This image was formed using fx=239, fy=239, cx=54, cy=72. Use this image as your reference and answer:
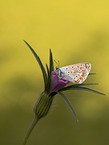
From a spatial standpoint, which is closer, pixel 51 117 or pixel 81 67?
pixel 81 67

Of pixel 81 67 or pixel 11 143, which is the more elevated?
pixel 81 67

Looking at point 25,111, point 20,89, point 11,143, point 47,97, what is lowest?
point 11,143

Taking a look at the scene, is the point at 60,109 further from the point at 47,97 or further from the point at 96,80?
the point at 47,97

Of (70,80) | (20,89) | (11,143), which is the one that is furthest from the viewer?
(20,89)

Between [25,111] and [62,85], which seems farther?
[25,111]

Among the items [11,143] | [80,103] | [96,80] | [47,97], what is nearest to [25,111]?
[11,143]

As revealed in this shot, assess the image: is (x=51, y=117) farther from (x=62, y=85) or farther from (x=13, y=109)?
(x=62, y=85)

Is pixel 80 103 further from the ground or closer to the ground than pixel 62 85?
closer to the ground

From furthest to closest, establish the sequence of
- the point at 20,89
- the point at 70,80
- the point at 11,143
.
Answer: the point at 20,89
the point at 11,143
the point at 70,80

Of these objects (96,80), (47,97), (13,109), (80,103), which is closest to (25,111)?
(13,109)
